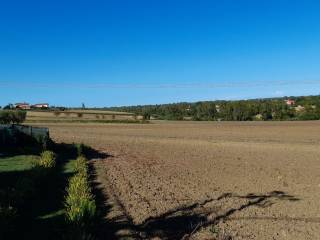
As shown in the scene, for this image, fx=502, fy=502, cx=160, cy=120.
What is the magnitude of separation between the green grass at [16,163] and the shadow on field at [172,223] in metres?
7.91

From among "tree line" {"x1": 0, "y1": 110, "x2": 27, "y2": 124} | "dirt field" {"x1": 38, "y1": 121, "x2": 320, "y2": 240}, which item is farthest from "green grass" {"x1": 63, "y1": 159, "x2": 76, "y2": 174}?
"tree line" {"x1": 0, "y1": 110, "x2": 27, "y2": 124}

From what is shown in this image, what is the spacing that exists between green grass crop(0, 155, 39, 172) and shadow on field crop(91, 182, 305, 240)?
7.91 metres

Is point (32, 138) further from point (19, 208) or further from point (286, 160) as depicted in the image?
point (19, 208)

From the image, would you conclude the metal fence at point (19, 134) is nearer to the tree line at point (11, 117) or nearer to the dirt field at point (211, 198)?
the dirt field at point (211, 198)

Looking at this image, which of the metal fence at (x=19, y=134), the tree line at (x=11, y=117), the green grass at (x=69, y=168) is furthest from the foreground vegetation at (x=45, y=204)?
the tree line at (x=11, y=117)

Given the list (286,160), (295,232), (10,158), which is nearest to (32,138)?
(10,158)

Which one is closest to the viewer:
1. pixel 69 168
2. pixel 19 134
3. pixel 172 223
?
pixel 172 223

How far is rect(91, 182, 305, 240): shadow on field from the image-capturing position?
1033cm

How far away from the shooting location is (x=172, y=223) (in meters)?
11.4

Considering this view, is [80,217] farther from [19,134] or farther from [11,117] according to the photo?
[11,117]

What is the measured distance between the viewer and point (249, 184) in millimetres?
18297

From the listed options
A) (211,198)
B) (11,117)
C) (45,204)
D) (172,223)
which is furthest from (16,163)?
(11,117)

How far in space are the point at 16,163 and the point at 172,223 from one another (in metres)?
13.3

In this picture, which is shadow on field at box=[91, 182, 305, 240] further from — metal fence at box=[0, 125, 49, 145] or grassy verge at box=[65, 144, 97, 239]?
metal fence at box=[0, 125, 49, 145]
